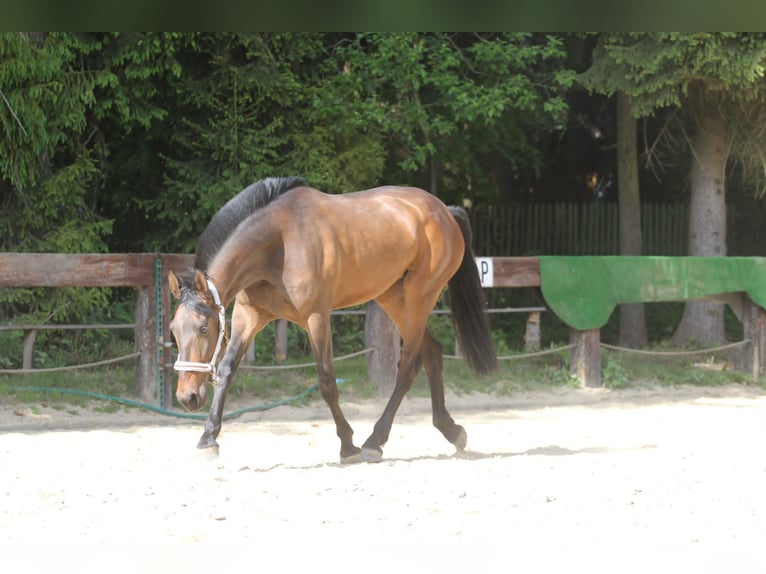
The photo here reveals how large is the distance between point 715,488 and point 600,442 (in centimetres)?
205

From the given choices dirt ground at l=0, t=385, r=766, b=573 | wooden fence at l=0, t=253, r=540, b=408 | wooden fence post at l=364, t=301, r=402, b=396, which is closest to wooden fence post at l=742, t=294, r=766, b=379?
dirt ground at l=0, t=385, r=766, b=573

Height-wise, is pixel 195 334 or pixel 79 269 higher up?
pixel 79 269

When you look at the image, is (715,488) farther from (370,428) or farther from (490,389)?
(490,389)

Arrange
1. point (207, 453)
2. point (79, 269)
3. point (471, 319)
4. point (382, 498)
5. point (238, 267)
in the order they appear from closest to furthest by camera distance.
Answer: point (382, 498), point (238, 267), point (207, 453), point (471, 319), point (79, 269)

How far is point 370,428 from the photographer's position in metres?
7.46

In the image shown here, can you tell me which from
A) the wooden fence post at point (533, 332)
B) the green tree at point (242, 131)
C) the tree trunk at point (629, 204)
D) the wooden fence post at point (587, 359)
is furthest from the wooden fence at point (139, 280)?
the tree trunk at point (629, 204)

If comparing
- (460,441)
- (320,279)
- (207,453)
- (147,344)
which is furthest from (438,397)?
(147,344)

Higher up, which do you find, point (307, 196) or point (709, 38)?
point (709, 38)

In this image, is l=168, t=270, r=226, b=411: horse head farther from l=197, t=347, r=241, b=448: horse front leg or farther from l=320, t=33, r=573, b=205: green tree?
l=320, t=33, r=573, b=205: green tree

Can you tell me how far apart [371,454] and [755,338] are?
6516 millimetres

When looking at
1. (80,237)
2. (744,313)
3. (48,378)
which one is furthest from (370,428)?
(744,313)

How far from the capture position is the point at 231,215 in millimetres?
5484

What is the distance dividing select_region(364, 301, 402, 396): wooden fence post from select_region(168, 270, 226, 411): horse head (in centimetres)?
390

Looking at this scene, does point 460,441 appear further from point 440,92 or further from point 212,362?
point 440,92
